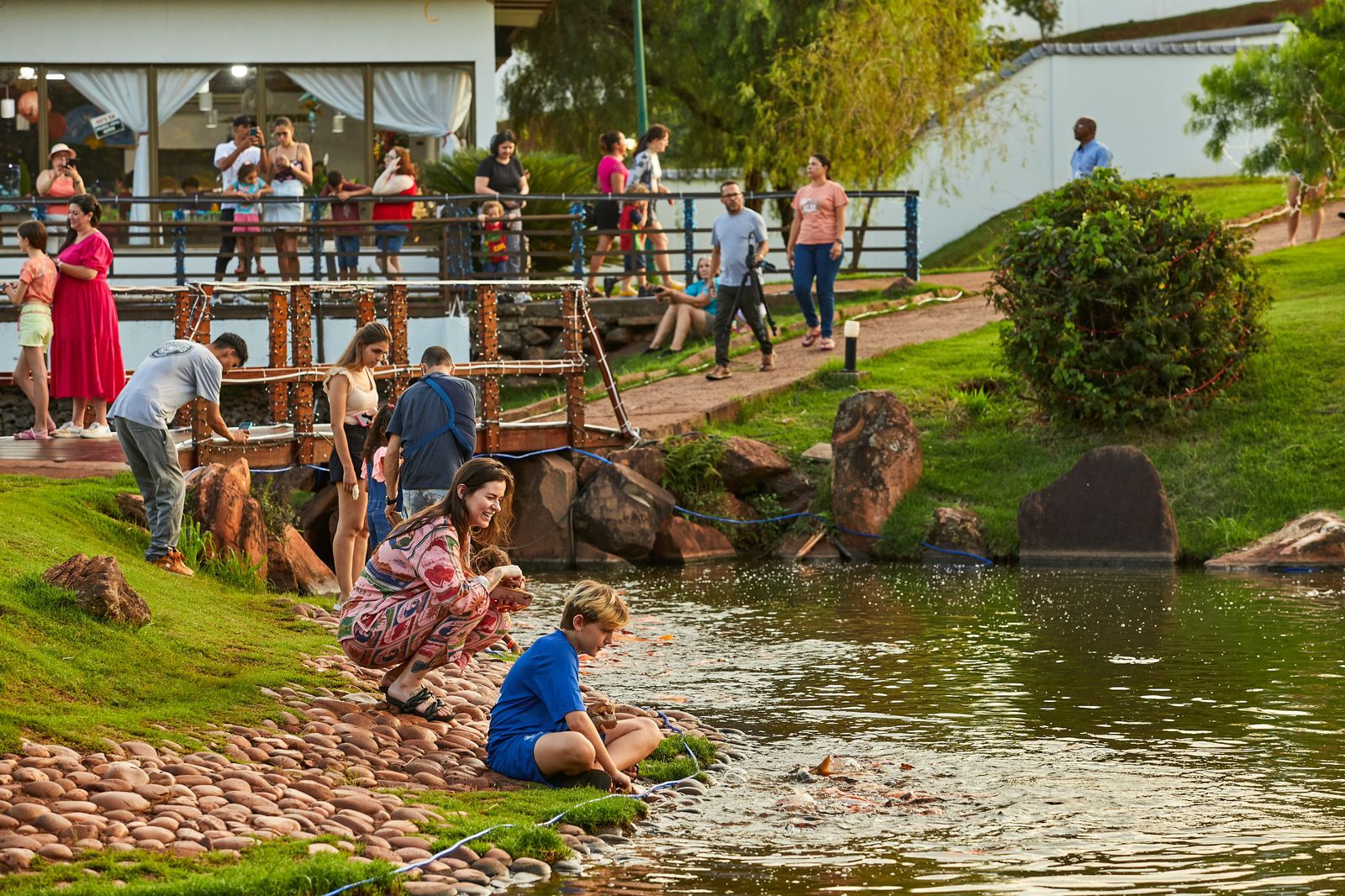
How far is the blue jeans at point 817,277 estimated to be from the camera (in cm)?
1994

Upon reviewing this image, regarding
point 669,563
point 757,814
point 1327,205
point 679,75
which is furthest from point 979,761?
point 679,75

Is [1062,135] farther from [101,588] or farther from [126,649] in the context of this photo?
[126,649]

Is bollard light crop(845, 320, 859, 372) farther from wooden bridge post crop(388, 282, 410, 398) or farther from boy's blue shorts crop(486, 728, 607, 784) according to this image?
boy's blue shorts crop(486, 728, 607, 784)

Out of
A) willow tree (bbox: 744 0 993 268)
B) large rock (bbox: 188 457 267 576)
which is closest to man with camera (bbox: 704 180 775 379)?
large rock (bbox: 188 457 267 576)

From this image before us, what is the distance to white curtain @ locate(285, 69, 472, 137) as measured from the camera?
83.5 ft

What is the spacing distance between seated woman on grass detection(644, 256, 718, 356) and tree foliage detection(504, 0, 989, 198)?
20.7 ft

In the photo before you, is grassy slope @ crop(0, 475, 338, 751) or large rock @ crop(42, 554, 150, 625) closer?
grassy slope @ crop(0, 475, 338, 751)

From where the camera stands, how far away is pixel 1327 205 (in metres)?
28.1

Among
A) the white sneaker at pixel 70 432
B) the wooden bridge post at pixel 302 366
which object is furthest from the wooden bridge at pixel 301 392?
the white sneaker at pixel 70 432

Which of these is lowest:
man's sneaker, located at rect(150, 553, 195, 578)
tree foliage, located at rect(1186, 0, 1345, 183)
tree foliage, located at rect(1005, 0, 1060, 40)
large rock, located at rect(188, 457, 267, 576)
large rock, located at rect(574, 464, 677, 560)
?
large rock, located at rect(574, 464, 677, 560)

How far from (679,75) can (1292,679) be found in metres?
23.1

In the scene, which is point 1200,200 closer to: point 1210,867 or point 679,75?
point 679,75

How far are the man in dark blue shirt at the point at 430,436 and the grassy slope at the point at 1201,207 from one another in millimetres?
18764

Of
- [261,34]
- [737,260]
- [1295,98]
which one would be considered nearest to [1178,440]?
[737,260]
